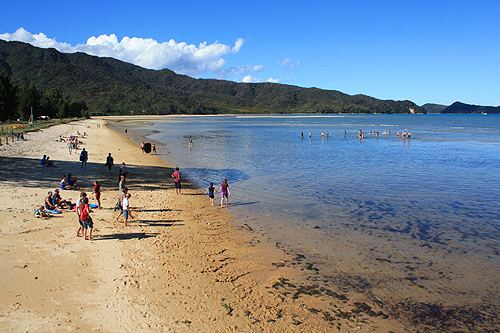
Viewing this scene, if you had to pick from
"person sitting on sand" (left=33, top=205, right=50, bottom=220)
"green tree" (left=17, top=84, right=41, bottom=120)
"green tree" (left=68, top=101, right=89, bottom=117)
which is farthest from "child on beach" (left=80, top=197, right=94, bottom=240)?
"green tree" (left=68, top=101, right=89, bottom=117)

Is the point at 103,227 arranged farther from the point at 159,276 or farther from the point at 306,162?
the point at 306,162

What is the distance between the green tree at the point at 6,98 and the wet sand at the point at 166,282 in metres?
69.7

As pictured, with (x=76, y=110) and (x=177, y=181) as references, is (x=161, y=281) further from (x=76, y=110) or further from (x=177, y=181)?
(x=76, y=110)

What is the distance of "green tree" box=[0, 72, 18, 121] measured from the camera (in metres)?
67.3

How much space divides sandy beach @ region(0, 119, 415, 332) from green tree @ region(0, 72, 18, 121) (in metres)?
69.3

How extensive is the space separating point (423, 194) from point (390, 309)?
515 inches

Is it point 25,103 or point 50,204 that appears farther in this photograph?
point 25,103

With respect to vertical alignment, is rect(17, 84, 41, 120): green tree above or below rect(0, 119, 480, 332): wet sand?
above

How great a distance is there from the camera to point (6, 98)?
68.2 meters

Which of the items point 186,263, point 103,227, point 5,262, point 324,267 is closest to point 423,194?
point 324,267

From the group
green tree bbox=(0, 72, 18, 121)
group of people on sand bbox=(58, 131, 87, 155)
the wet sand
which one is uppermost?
green tree bbox=(0, 72, 18, 121)

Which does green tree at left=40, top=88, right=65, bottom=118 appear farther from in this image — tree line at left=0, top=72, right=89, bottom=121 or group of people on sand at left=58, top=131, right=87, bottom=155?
group of people on sand at left=58, top=131, right=87, bottom=155

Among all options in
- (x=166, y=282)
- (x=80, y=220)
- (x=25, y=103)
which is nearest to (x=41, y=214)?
(x=80, y=220)

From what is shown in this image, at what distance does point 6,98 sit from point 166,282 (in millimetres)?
79268
